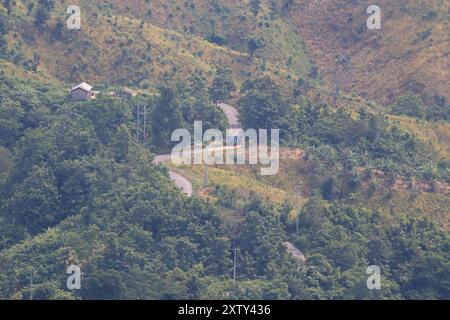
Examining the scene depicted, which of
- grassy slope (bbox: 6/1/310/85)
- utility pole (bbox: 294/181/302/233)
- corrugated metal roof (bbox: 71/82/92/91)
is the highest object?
grassy slope (bbox: 6/1/310/85)

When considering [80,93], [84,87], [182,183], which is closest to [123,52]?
[84,87]

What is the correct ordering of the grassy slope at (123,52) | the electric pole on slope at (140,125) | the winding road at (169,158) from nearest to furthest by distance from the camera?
the winding road at (169,158), the electric pole on slope at (140,125), the grassy slope at (123,52)

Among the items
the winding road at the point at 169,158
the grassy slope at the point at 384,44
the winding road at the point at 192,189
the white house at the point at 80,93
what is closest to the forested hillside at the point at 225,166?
the grassy slope at the point at 384,44

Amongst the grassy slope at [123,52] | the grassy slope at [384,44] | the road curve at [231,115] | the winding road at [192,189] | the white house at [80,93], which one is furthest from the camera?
the grassy slope at [384,44]

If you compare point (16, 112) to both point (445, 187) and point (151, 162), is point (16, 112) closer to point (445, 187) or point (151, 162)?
point (151, 162)

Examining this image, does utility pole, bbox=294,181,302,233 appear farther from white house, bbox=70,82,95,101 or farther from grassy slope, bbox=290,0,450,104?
grassy slope, bbox=290,0,450,104

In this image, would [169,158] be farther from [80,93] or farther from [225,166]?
[80,93]

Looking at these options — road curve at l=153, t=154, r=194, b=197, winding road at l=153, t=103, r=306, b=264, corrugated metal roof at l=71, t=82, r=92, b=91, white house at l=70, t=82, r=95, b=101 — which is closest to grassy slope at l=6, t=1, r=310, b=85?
winding road at l=153, t=103, r=306, b=264

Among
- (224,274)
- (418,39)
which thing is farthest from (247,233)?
(418,39)

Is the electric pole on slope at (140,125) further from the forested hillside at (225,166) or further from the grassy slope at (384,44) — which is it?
the grassy slope at (384,44)

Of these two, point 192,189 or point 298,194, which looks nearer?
point 192,189
